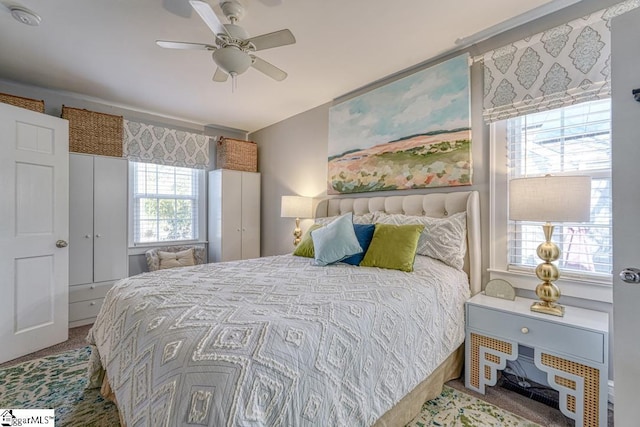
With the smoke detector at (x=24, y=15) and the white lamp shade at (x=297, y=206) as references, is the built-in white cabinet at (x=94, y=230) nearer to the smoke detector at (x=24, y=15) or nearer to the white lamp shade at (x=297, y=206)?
the smoke detector at (x=24, y=15)

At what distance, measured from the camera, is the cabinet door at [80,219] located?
9.96ft

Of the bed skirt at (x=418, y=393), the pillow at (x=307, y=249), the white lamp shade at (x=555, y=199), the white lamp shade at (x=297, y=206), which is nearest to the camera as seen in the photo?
the bed skirt at (x=418, y=393)

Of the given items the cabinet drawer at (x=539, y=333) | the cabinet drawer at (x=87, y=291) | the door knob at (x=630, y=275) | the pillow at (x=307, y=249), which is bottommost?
the cabinet drawer at (x=87, y=291)

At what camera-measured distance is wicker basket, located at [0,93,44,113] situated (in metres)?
2.65

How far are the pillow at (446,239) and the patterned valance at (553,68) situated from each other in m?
0.83

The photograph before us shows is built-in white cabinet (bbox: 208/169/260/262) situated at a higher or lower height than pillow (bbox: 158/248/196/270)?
higher

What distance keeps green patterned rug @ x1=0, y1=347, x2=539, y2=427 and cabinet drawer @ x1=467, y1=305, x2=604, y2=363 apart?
0.44 meters

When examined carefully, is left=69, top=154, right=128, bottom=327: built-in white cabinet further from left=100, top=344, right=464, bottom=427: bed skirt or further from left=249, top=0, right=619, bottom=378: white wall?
left=249, top=0, right=619, bottom=378: white wall

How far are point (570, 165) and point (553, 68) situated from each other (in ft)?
→ 2.14

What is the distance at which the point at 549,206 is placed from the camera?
1.58m

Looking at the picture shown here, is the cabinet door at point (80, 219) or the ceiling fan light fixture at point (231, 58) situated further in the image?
the cabinet door at point (80, 219)

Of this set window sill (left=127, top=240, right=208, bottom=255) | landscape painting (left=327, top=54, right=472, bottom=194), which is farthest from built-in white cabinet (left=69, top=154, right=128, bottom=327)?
landscape painting (left=327, top=54, right=472, bottom=194)

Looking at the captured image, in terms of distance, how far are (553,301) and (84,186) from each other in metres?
4.30

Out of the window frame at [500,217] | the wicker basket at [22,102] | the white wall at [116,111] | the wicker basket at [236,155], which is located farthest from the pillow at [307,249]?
the wicker basket at [22,102]
